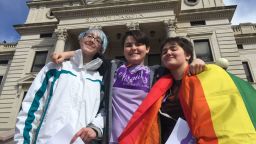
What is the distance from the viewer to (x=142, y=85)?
3.32 meters

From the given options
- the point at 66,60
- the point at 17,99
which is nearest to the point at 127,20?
the point at 17,99

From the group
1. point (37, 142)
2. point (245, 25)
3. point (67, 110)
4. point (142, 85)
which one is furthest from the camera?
point (245, 25)

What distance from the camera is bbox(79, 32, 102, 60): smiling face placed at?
361 centimetres

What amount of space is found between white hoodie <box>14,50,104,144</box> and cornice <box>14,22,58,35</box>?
23657 mm

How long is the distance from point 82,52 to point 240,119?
225 centimetres

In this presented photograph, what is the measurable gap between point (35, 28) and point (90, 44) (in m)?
24.5

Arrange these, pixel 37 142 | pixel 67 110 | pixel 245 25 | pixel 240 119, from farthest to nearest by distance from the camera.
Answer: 1. pixel 245 25
2. pixel 67 110
3. pixel 37 142
4. pixel 240 119

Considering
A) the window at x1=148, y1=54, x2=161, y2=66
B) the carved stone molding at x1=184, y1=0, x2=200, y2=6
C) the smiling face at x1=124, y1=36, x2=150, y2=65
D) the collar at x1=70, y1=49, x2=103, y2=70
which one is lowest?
the collar at x1=70, y1=49, x2=103, y2=70

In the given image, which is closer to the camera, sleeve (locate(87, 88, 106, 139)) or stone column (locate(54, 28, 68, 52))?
sleeve (locate(87, 88, 106, 139))

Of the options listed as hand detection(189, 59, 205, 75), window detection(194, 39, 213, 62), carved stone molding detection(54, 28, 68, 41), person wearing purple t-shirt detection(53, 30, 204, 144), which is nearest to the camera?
hand detection(189, 59, 205, 75)

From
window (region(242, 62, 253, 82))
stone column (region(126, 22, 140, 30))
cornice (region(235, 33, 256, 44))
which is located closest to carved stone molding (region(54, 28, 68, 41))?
stone column (region(126, 22, 140, 30))

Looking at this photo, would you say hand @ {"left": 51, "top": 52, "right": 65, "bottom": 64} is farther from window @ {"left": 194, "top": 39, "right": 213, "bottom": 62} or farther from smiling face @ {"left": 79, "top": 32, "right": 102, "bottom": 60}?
window @ {"left": 194, "top": 39, "right": 213, "bottom": 62}

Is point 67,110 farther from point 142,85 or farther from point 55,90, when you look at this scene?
point 142,85

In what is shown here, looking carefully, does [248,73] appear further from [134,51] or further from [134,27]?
[134,51]
